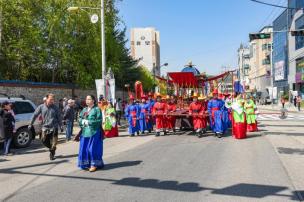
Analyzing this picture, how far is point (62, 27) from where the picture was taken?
28.3 meters

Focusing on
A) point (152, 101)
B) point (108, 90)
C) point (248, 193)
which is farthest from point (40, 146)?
point (248, 193)

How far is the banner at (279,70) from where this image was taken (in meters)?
74.3

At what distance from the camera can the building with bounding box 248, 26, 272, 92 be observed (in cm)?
9456

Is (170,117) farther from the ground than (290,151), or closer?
farther from the ground

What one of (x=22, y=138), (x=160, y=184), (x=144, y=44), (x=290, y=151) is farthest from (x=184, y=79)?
(x=144, y=44)

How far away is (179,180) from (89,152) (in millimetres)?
2329

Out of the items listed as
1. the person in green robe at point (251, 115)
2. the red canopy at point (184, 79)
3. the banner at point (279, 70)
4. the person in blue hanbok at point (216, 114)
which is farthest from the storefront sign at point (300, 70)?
the person in blue hanbok at point (216, 114)

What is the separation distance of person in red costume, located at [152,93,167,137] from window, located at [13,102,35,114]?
5.12m

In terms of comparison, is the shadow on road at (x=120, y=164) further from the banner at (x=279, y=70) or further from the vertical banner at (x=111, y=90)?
the banner at (x=279, y=70)

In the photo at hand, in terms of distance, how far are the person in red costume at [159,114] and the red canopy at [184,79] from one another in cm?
372

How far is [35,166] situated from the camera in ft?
32.9

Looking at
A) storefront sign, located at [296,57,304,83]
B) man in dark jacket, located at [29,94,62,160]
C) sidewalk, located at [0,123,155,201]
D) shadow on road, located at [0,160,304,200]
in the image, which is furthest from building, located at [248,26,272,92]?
shadow on road, located at [0,160,304,200]

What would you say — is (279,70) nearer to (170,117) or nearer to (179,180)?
(170,117)

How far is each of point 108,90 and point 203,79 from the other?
5242 millimetres
